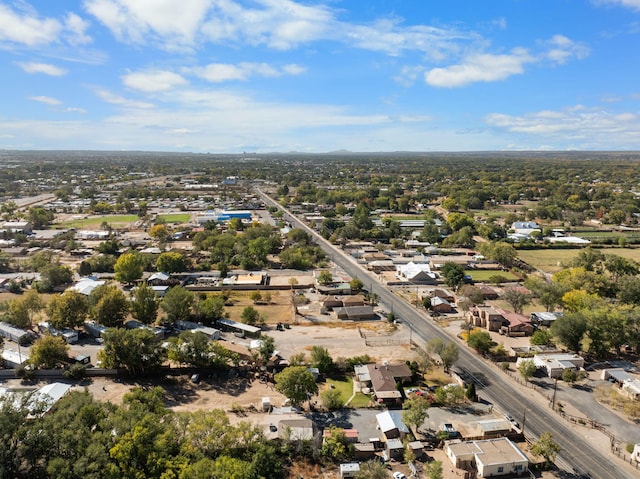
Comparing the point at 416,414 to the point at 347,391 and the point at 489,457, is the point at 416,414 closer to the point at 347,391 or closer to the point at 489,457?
the point at 489,457

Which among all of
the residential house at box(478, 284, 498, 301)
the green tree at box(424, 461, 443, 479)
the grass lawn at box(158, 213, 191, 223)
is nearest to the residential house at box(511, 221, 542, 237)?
the residential house at box(478, 284, 498, 301)

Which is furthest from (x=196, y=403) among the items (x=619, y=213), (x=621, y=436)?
(x=619, y=213)

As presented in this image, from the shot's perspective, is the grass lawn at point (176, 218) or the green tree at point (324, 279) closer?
the green tree at point (324, 279)

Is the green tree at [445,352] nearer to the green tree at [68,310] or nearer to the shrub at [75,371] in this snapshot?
the shrub at [75,371]

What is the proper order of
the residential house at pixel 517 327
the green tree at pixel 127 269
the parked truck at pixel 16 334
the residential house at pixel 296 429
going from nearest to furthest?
the residential house at pixel 296 429 < the parked truck at pixel 16 334 < the residential house at pixel 517 327 < the green tree at pixel 127 269

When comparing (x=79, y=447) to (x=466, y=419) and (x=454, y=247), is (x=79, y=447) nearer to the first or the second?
(x=466, y=419)

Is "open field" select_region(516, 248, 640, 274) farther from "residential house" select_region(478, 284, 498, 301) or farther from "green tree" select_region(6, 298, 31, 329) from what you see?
"green tree" select_region(6, 298, 31, 329)

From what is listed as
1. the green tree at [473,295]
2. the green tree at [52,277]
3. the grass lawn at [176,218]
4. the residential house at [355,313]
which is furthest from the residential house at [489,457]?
the grass lawn at [176,218]

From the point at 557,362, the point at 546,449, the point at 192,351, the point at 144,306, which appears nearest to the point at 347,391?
the point at 192,351
